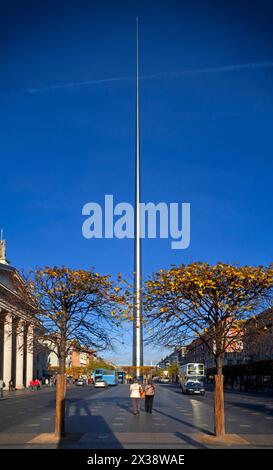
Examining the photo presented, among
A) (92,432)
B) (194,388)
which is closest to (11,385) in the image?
(194,388)

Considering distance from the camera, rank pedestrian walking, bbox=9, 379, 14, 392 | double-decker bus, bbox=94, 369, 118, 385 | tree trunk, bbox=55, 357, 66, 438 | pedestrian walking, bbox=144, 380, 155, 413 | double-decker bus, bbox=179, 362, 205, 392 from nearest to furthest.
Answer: tree trunk, bbox=55, 357, 66, 438 → pedestrian walking, bbox=144, 380, 155, 413 → double-decker bus, bbox=179, 362, 205, 392 → pedestrian walking, bbox=9, 379, 14, 392 → double-decker bus, bbox=94, 369, 118, 385

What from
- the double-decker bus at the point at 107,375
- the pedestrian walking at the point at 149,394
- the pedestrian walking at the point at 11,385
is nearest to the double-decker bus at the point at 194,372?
the pedestrian walking at the point at 11,385

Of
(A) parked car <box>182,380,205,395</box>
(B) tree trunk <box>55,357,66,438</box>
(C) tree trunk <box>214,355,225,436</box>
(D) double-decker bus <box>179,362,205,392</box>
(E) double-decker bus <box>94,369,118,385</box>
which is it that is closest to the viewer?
(C) tree trunk <box>214,355,225,436</box>

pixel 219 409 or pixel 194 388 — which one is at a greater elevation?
pixel 219 409

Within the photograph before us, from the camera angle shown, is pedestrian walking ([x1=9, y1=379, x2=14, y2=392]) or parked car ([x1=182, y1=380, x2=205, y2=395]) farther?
pedestrian walking ([x1=9, y1=379, x2=14, y2=392])

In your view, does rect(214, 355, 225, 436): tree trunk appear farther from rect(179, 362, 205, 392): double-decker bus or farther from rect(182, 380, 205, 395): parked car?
rect(179, 362, 205, 392): double-decker bus

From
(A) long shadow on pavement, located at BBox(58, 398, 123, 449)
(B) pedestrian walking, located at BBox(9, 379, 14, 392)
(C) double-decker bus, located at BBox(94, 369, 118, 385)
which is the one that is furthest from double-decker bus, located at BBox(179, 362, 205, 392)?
(A) long shadow on pavement, located at BBox(58, 398, 123, 449)

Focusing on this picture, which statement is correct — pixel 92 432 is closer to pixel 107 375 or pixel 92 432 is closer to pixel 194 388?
pixel 194 388

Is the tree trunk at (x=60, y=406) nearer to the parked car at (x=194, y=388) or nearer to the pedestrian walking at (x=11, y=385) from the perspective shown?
the parked car at (x=194, y=388)

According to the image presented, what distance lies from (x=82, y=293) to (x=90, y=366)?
166721mm

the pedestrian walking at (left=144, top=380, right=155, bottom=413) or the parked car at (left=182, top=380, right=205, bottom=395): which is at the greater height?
the pedestrian walking at (left=144, top=380, right=155, bottom=413)

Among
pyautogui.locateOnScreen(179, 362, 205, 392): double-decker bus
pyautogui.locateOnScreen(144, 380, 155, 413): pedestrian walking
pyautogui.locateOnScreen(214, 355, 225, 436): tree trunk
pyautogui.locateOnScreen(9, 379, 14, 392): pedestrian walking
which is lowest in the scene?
pyautogui.locateOnScreen(9, 379, 14, 392): pedestrian walking
